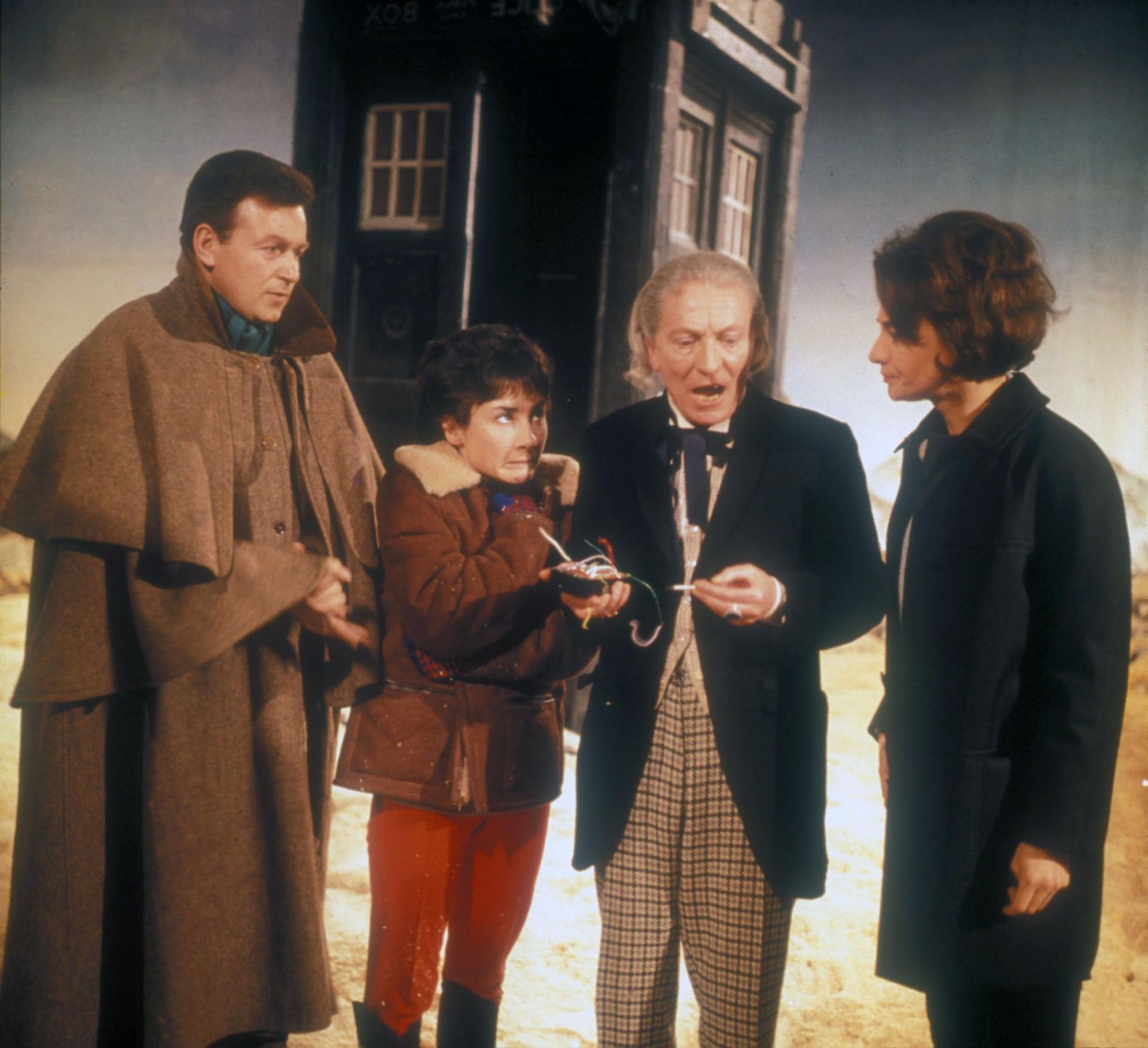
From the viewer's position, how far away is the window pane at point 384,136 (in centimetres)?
377

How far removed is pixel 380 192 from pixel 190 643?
6.94ft

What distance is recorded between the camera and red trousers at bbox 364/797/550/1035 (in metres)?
2.30

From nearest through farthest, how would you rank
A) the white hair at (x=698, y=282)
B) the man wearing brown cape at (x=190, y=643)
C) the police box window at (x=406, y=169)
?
the white hair at (x=698, y=282) → the man wearing brown cape at (x=190, y=643) → the police box window at (x=406, y=169)

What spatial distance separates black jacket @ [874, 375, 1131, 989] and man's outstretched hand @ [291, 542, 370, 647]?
Answer: 131 cm

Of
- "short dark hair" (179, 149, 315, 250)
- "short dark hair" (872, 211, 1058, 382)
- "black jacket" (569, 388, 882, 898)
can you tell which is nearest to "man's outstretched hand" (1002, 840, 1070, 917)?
"black jacket" (569, 388, 882, 898)

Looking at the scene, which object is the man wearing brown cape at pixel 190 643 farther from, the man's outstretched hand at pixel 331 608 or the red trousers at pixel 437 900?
the red trousers at pixel 437 900

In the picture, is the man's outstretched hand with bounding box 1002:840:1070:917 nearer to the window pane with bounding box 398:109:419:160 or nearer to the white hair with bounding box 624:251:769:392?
the white hair with bounding box 624:251:769:392

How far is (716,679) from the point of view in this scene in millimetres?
2158

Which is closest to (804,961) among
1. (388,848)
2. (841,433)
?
(388,848)

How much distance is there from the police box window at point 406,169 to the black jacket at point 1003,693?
2.25 meters

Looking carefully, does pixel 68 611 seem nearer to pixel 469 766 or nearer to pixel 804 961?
pixel 469 766

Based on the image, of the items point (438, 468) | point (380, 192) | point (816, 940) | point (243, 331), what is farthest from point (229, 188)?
point (816, 940)

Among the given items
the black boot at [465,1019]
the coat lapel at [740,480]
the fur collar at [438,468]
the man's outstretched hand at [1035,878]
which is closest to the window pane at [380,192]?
the fur collar at [438,468]

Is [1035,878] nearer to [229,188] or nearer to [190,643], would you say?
[190,643]
